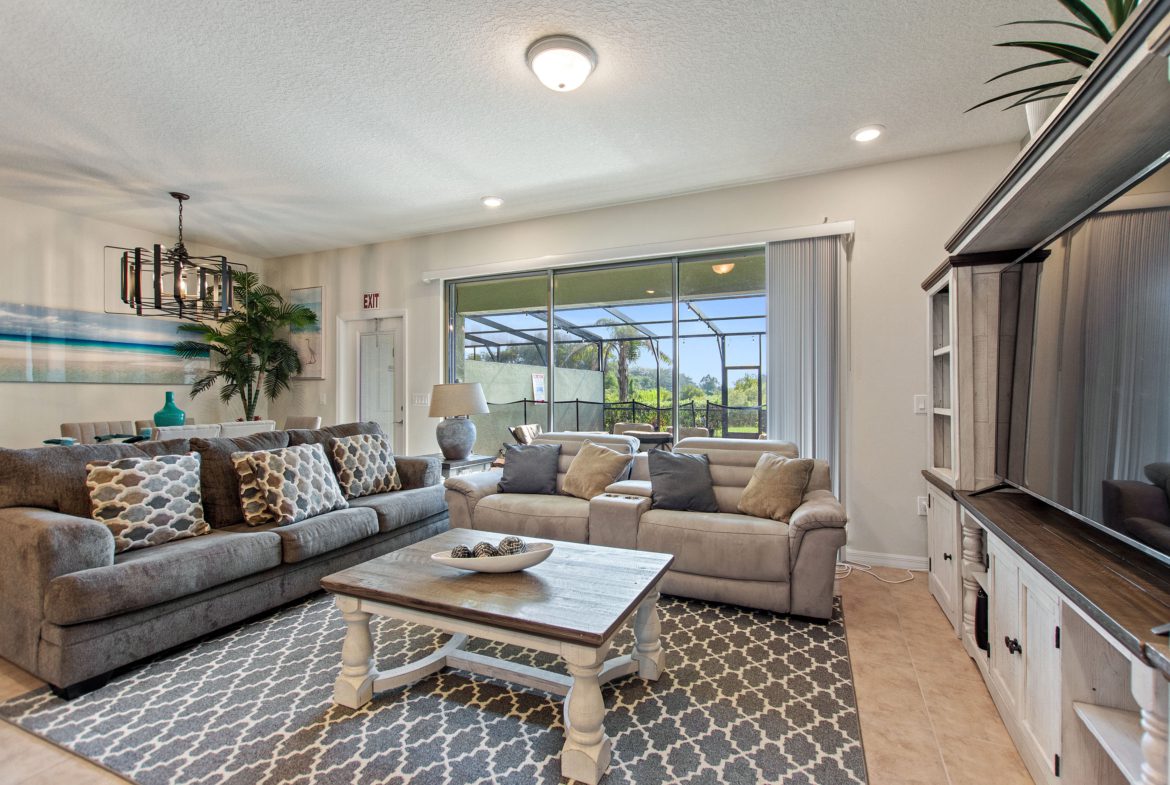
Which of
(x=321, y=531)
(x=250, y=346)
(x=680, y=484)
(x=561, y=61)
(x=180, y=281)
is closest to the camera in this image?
(x=561, y=61)

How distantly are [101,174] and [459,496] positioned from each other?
349 cm

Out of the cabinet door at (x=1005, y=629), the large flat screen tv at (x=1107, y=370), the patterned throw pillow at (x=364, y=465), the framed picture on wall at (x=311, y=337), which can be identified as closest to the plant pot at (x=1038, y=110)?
the large flat screen tv at (x=1107, y=370)

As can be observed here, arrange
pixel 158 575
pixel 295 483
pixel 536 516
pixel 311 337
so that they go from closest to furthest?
1. pixel 158 575
2. pixel 295 483
3. pixel 536 516
4. pixel 311 337

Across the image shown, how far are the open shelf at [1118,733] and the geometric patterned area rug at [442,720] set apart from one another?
2.06 feet

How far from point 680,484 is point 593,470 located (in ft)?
2.18

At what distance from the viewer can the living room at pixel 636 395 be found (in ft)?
5.21

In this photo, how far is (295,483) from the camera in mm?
2975

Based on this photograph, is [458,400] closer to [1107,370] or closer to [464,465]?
[464,465]

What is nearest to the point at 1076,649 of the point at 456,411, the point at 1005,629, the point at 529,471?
the point at 1005,629

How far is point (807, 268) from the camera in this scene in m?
3.77

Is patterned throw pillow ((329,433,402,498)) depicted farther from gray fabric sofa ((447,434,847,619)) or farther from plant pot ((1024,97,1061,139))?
plant pot ((1024,97,1061,139))

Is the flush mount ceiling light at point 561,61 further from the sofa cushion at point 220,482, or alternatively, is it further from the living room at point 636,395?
the sofa cushion at point 220,482

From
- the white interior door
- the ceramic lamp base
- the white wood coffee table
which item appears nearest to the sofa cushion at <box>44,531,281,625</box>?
the white wood coffee table

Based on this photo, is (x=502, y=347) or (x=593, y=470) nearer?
(x=593, y=470)
